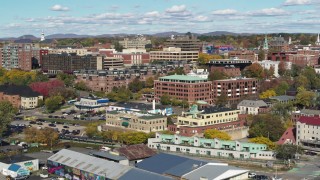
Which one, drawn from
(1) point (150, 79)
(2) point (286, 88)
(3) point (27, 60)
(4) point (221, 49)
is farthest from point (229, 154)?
(4) point (221, 49)

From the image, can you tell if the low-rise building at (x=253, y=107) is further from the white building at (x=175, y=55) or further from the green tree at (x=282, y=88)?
the white building at (x=175, y=55)

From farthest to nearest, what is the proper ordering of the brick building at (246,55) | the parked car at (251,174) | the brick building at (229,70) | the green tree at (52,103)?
the brick building at (246,55) → the brick building at (229,70) → the green tree at (52,103) → the parked car at (251,174)

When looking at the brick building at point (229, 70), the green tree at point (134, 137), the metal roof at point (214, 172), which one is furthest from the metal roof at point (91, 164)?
the brick building at point (229, 70)

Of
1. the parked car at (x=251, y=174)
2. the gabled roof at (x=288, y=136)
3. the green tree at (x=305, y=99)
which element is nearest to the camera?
the parked car at (x=251, y=174)

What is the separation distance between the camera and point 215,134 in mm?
38594

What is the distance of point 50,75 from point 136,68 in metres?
12.9

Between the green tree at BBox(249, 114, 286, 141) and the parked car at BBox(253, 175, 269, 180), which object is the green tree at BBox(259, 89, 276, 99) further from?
the parked car at BBox(253, 175, 269, 180)

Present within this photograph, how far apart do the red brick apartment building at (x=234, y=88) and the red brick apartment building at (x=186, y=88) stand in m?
0.85

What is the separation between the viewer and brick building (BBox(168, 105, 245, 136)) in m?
40.5

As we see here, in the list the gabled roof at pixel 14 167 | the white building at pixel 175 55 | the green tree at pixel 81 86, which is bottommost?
the gabled roof at pixel 14 167

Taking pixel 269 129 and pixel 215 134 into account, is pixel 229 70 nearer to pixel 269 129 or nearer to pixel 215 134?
pixel 269 129

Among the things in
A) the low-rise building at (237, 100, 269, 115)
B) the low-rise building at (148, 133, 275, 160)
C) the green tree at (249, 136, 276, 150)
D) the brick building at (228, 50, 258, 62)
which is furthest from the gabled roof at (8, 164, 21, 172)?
the brick building at (228, 50, 258, 62)

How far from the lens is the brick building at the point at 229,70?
230ft

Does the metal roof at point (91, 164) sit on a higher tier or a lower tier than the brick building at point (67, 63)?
lower
